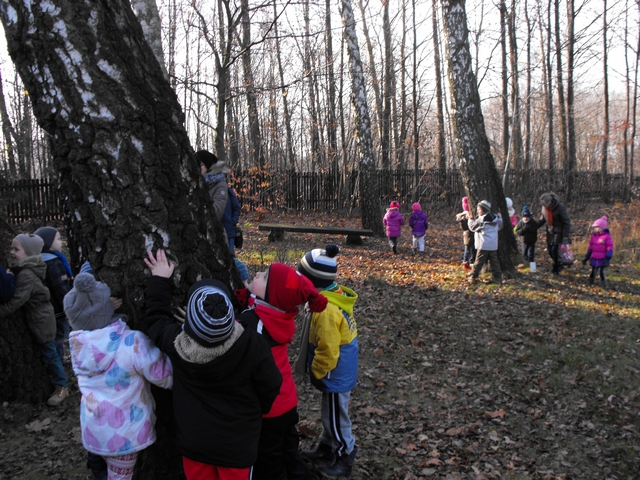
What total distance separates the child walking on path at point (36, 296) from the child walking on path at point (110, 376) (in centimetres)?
204

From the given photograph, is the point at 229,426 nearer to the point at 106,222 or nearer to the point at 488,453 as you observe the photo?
the point at 106,222

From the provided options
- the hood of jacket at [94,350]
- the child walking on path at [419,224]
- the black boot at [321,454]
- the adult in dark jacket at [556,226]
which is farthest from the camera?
the child walking on path at [419,224]

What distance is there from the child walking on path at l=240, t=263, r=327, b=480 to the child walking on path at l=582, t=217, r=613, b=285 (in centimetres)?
825

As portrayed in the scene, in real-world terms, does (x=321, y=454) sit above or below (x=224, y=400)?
below

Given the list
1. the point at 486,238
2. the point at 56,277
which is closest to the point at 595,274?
the point at 486,238

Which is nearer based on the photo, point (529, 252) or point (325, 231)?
point (529, 252)

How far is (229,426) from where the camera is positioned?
251 cm

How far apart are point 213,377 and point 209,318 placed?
35 cm

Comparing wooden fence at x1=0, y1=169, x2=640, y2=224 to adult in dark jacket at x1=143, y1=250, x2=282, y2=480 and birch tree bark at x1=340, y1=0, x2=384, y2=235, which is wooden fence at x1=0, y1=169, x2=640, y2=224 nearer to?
birch tree bark at x1=340, y1=0, x2=384, y2=235

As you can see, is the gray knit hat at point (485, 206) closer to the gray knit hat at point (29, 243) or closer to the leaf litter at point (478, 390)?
the leaf litter at point (478, 390)

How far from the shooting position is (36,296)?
14.6ft

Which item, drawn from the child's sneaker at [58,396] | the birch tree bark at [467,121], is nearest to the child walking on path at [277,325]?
the child's sneaker at [58,396]

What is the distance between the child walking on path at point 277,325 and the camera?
2934 mm

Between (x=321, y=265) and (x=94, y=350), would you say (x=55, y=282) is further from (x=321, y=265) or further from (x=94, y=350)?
(x=321, y=265)
